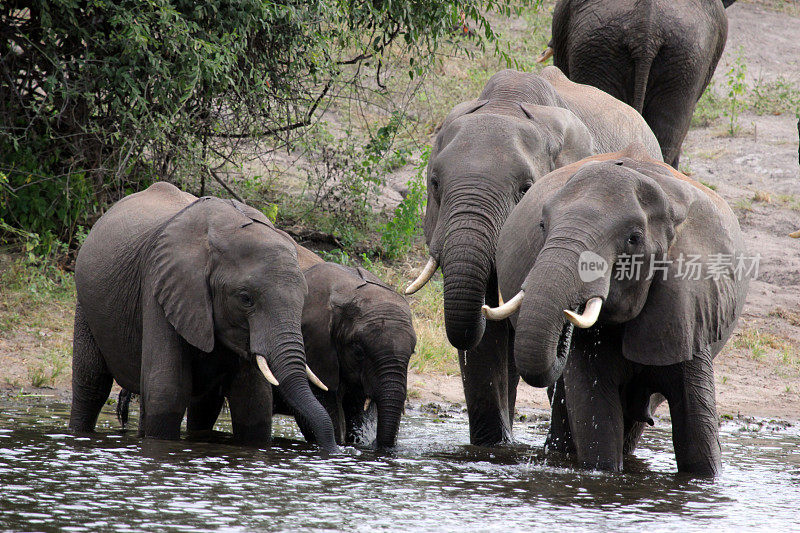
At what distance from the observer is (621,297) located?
5355mm

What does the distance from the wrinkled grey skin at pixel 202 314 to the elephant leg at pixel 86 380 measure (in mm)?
229

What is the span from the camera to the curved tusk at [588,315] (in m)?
5.00

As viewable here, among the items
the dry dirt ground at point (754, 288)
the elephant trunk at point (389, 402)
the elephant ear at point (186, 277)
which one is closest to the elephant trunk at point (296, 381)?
the elephant ear at point (186, 277)

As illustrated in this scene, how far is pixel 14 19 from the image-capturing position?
9.83 meters

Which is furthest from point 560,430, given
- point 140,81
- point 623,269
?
point 140,81

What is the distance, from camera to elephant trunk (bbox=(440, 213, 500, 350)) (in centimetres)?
634

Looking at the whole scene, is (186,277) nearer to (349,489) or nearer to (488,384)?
(349,489)

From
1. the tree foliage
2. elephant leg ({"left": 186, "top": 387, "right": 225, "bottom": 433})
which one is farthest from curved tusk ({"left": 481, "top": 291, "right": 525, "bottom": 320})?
the tree foliage

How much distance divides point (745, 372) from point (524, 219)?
188 inches

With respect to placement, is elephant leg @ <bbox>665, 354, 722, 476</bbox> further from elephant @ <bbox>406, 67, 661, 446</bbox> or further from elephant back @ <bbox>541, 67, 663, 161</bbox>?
elephant back @ <bbox>541, 67, 663, 161</bbox>

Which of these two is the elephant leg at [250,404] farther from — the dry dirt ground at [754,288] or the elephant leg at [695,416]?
the dry dirt ground at [754,288]

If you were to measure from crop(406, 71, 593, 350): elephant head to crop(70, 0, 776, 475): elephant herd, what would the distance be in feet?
0.04

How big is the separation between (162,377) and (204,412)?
0.95 m

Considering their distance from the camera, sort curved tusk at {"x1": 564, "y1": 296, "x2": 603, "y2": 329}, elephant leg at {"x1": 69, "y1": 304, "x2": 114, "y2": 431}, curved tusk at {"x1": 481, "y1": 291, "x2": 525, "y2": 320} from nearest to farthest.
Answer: curved tusk at {"x1": 564, "y1": 296, "x2": 603, "y2": 329} < curved tusk at {"x1": 481, "y1": 291, "x2": 525, "y2": 320} < elephant leg at {"x1": 69, "y1": 304, "x2": 114, "y2": 431}
